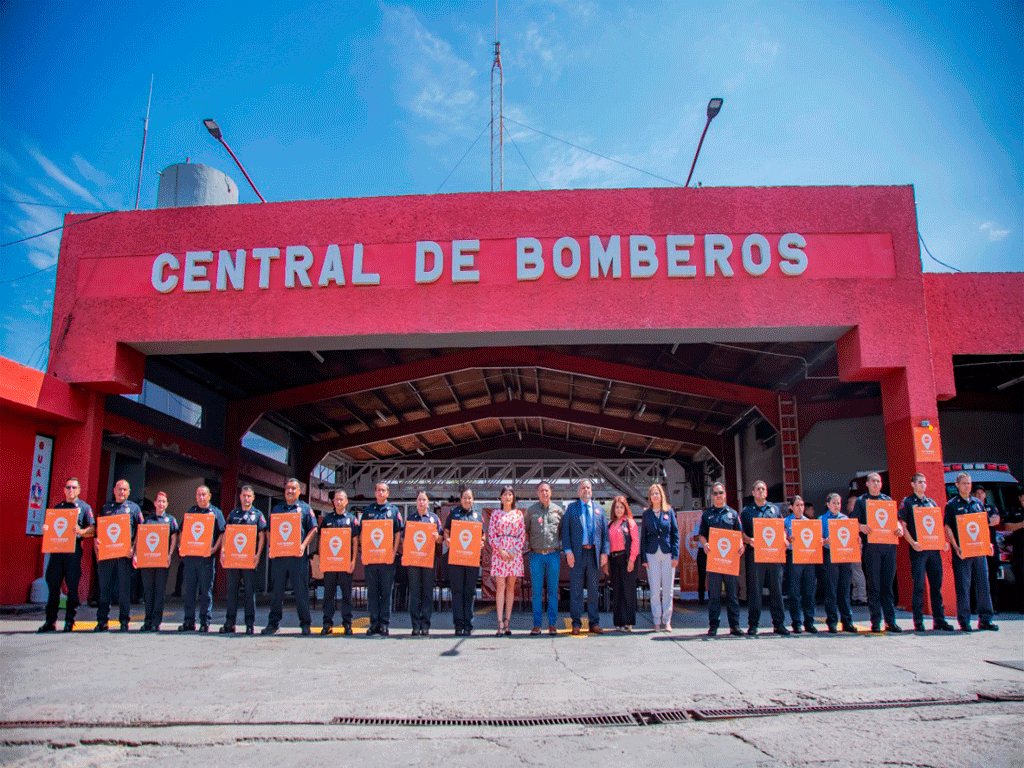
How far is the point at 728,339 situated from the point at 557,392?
12469 mm

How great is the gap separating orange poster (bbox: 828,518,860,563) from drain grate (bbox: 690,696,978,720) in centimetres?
403

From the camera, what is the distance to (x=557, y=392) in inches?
980

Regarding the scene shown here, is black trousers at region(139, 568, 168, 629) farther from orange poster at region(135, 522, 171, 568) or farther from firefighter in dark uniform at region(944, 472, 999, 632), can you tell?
firefighter in dark uniform at region(944, 472, 999, 632)

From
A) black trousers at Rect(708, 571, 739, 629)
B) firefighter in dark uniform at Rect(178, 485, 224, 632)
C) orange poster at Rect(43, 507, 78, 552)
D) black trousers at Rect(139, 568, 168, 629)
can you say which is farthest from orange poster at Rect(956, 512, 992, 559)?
orange poster at Rect(43, 507, 78, 552)

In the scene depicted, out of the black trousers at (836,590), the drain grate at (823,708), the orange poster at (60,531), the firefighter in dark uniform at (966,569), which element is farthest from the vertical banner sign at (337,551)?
the firefighter in dark uniform at (966,569)

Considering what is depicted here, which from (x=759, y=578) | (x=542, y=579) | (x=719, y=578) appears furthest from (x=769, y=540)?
(x=542, y=579)

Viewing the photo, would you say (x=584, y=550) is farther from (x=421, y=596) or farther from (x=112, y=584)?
(x=112, y=584)

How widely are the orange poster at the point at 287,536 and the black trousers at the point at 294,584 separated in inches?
3.8

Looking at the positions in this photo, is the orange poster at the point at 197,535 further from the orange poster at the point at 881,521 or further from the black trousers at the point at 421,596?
the orange poster at the point at 881,521

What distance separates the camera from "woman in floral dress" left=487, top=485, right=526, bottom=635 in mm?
9570

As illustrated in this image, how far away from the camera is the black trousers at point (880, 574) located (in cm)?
952

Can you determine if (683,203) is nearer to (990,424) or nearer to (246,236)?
(246,236)

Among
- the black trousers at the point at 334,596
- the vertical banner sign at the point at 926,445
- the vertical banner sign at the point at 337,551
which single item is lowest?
the black trousers at the point at 334,596

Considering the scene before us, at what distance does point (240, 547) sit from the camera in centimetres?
968
